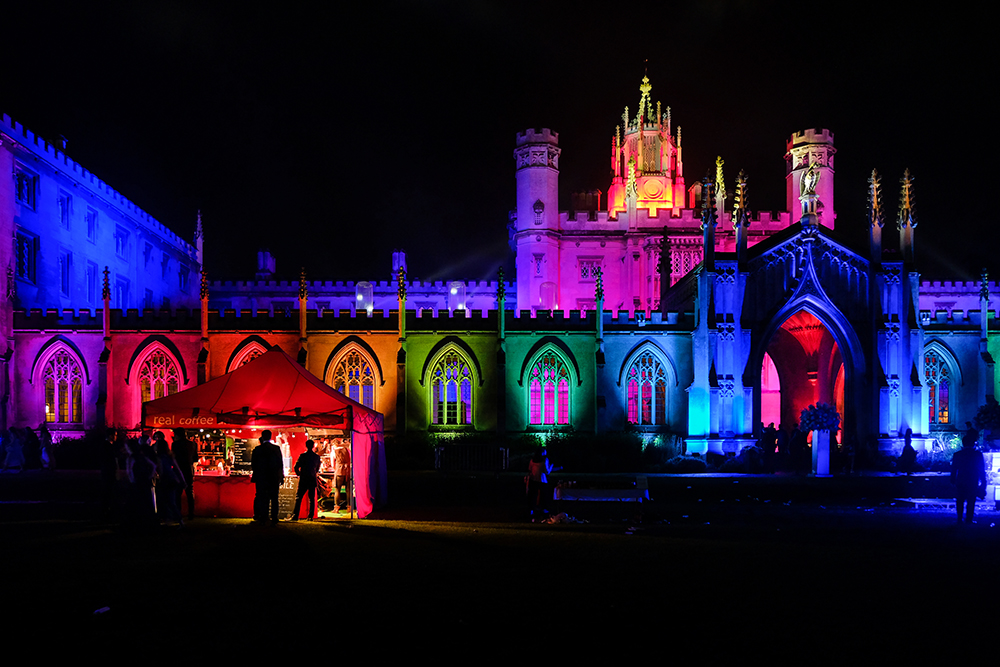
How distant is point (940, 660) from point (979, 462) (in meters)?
10.1

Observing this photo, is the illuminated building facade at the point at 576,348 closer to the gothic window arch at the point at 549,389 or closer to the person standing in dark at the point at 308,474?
the gothic window arch at the point at 549,389

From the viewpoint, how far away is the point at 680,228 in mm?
47688

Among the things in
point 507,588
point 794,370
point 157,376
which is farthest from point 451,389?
point 507,588

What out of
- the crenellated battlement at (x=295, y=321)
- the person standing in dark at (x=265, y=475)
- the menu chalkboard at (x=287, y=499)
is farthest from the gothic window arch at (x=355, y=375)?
the person standing in dark at (x=265, y=475)

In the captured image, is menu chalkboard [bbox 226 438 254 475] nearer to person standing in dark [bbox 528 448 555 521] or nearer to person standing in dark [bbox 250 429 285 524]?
person standing in dark [bbox 250 429 285 524]

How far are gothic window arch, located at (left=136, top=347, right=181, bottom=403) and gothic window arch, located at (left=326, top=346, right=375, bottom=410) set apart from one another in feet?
20.1

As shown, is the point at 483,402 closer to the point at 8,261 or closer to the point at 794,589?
the point at 8,261

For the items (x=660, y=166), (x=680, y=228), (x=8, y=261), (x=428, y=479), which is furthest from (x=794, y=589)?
(x=660, y=166)

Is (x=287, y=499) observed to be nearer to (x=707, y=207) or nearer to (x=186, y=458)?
(x=186, y=458)

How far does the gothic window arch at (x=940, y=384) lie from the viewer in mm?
33375

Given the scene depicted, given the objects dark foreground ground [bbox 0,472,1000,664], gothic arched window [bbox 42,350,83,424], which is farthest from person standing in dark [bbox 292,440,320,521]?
gothic arched window [bbox 42,350,83,424]

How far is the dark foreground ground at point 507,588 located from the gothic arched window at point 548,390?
14.7 m

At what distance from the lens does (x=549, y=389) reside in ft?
108

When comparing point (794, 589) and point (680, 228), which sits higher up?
point (680, 228)
